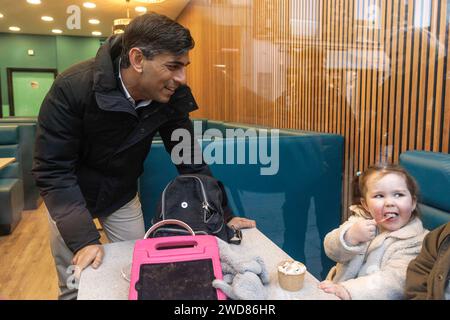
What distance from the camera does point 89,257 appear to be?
1.03m

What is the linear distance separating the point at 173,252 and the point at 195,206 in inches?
11.7

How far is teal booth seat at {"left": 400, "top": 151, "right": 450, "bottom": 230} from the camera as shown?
1.31 metres

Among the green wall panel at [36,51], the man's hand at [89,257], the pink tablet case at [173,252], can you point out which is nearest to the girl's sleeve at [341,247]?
the pink tablet case at [173,252]

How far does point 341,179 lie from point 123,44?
1656 millimetres

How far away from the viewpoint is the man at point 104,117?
1234 millimetres

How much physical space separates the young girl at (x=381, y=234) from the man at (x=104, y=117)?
1.08ft

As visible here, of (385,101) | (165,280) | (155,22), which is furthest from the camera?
(385,101)

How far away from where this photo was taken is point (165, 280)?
771 mm

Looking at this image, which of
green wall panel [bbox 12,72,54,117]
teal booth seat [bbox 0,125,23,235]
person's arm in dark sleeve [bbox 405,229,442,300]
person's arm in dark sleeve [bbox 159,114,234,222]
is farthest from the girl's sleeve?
teal booth seat [bbox 0,125,23,235]

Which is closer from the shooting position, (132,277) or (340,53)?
(132,277)

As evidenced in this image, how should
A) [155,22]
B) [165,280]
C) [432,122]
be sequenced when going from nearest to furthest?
[165,280]
[155,22]
[432,122]

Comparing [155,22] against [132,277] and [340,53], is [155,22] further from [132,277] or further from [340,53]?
[340,53]

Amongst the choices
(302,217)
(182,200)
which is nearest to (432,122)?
(302,217)

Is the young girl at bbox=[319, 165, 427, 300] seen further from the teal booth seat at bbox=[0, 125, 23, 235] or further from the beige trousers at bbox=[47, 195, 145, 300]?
the teal booth seat at bbox=[0, 125, 23, 235]
